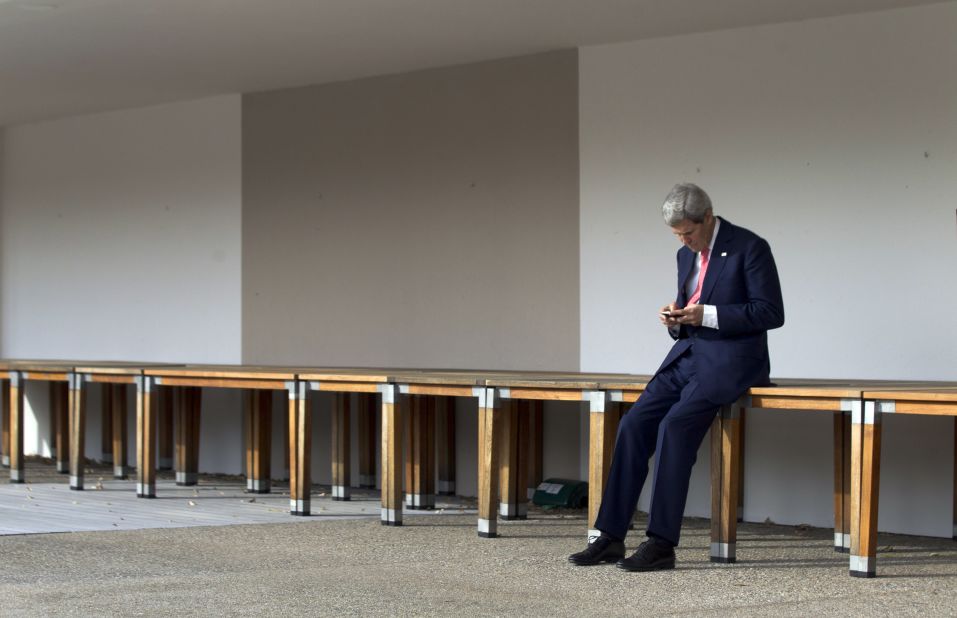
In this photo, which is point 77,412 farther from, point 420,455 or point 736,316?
point 736,316

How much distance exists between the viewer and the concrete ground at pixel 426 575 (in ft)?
13.4

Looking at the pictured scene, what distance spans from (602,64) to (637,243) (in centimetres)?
98

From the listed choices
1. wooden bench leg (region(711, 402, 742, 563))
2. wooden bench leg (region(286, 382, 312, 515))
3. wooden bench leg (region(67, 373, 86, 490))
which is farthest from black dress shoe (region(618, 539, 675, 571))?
wooden bench leg (region(67, 373, 86, 490))

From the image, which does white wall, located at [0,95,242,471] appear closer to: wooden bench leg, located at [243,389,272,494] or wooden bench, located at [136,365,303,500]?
wooden bench, located at [136,365,303,500]

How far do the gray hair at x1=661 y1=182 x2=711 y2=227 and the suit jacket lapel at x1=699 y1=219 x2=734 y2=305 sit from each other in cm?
12

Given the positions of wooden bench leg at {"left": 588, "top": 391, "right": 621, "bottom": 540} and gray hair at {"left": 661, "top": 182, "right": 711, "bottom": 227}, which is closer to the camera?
gray hair at {"left": 661, "top": 182, "right": 711, "bottom": 227}

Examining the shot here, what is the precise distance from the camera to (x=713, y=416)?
503 centimetres

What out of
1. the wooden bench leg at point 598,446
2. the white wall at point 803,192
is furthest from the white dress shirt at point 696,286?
the white wall at point 803,192

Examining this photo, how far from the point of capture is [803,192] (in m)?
6.48

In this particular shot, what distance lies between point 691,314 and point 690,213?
0.37m

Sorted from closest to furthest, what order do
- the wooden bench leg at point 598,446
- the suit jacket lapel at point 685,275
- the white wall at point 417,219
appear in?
the suit jacket lapel at point 685,275
the wooden bench leg at point 598,446
the white wall at point 417,219

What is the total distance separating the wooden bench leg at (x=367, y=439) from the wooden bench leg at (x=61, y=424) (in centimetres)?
217

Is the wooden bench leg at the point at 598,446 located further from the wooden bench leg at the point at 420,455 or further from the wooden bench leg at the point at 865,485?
the wooden bench leg at the point at 420,455

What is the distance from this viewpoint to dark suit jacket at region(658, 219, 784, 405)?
Answer: 493cm
